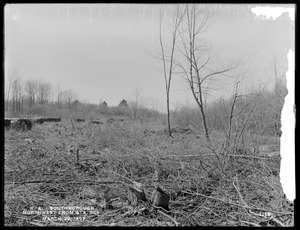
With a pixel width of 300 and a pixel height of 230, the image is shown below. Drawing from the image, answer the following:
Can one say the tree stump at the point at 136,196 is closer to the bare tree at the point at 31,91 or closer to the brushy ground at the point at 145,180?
the brushy ground at the point at 145,180

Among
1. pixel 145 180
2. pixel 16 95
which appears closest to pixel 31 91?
pixel 16 95

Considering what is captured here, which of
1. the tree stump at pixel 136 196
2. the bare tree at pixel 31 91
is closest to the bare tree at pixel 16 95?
the bare tree at pixel 31 91

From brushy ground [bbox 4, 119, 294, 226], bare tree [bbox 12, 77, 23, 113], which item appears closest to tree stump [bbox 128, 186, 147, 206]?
brushy ground [bbox 4, 119, 294, 226]

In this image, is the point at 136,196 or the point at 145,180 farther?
the point at 145,180

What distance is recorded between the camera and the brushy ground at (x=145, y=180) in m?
2.70

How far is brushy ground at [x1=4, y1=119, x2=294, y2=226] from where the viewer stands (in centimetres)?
270

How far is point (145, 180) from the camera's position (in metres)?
3.57

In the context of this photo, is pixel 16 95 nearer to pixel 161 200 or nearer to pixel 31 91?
pixel 31 91

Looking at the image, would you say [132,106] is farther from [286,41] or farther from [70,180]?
[286,41]

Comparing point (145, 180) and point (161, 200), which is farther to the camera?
point (145, 180)

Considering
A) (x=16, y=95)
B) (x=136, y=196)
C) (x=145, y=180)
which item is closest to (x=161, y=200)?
(x=136, y=196)

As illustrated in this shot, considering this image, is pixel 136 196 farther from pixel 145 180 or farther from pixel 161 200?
pixel 145 180

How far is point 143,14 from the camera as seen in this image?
291 centimetres

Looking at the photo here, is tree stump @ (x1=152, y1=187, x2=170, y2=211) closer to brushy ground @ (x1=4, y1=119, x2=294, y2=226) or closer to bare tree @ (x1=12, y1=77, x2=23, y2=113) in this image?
brushy ground @ (x1=4, y1=119, x2=294, y2=226)
